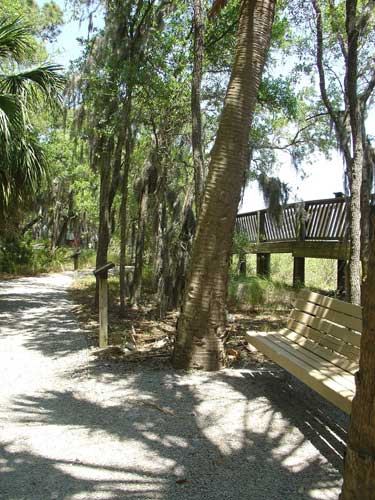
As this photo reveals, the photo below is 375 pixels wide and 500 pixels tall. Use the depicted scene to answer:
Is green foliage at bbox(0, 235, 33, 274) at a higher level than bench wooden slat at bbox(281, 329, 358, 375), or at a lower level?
higher

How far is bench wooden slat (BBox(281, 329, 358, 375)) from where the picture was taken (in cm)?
413

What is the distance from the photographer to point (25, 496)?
289 centimetres

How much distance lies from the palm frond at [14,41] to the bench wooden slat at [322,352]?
800cm

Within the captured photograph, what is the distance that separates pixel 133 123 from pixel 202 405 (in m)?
7.20

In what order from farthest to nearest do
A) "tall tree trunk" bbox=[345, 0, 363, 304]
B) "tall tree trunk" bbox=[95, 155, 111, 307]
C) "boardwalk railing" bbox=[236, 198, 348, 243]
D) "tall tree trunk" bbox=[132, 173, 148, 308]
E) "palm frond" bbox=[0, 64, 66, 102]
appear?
1. "boardwalk railing" bbox=[236, 198, 348, 243]
2. "tall tree trunk" bbox=[132, 173, 148, 308]
3. "tall tree trunk" bbox=[95, 155, 111, 307]
4. "palm frond" bbox=[0, 64, 66, 102]
5. "tall tree trunk" bbox=[345, 0, 363, 304]

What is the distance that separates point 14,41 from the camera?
32.3ft

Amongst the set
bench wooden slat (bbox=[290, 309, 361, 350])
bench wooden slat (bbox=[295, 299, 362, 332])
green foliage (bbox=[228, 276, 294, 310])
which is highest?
bench wooden slat (bbox=[295, 299, 362, 332])

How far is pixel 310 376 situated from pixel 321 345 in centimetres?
102

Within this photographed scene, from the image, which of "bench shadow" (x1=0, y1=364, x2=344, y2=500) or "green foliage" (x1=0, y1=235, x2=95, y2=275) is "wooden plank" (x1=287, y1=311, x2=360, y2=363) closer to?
"bench shadow" (x1=0, y1=364, x2=344, y2=500)

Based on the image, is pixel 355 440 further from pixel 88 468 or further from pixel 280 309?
pixel 280 309

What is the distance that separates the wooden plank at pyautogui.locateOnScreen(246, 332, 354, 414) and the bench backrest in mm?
302

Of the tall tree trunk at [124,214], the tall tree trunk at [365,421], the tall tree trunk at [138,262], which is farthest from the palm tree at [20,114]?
the tall tree trunk at [365,421]

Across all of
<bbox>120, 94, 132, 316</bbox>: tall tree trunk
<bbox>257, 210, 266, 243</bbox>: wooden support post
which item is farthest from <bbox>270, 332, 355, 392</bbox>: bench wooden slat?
<bbox>257, 210, 266, 243</bbox>: wooden support post

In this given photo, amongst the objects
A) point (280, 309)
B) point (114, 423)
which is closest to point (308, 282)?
point (280, 309)
